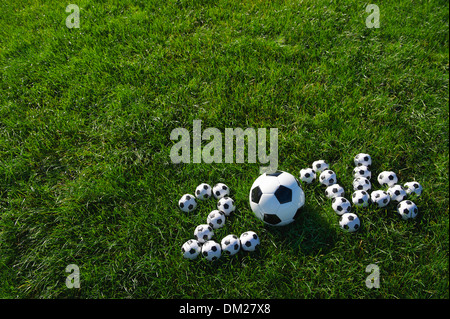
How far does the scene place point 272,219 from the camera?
325cm

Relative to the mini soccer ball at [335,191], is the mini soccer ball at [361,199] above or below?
below

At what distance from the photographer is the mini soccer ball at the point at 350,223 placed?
3.23 meters

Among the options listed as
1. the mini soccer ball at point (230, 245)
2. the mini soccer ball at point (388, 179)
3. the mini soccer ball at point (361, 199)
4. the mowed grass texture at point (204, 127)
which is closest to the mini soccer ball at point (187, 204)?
the mowed grass texture at point (204, 127)

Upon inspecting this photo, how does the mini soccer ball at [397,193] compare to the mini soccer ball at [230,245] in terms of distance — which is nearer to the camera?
the mini soccer ball at [230,245]

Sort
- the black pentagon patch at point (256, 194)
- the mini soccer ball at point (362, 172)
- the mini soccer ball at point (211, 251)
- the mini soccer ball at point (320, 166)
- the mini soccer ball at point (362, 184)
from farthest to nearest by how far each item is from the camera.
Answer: the mini soccer ball at point (320, 166) < the mini soccer ball at point (362, 172) < the mini soccer ball at point (362, 184) < the black pentagon patch at point (256, 194) < the mini soccer ball at point (211, 251)

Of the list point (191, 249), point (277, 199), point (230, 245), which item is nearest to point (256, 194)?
point (277, 199)

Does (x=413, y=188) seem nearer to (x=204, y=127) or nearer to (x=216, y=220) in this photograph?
(x=216, y=220)

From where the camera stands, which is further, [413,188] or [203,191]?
[203,191]

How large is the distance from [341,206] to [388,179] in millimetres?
689

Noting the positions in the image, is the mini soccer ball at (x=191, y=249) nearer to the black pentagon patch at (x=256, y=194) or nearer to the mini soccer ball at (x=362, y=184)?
the black pentagon patch at (x=256, y=194)

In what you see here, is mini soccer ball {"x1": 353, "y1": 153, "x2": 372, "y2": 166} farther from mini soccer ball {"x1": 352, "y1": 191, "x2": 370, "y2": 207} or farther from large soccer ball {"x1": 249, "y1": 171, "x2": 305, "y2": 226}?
large soccer ball {"x1": 249, "y1": 171, "x2": 305, "y2": 226}

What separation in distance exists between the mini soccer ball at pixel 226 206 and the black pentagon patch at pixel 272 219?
1.31 feet

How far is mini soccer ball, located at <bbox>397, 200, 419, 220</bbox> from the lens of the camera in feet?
10.8

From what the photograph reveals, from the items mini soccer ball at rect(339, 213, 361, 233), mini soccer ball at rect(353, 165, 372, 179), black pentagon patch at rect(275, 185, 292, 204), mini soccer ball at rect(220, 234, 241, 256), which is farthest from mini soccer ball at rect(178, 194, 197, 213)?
mini soccer ball at rect(353, 165, 372, 179)
